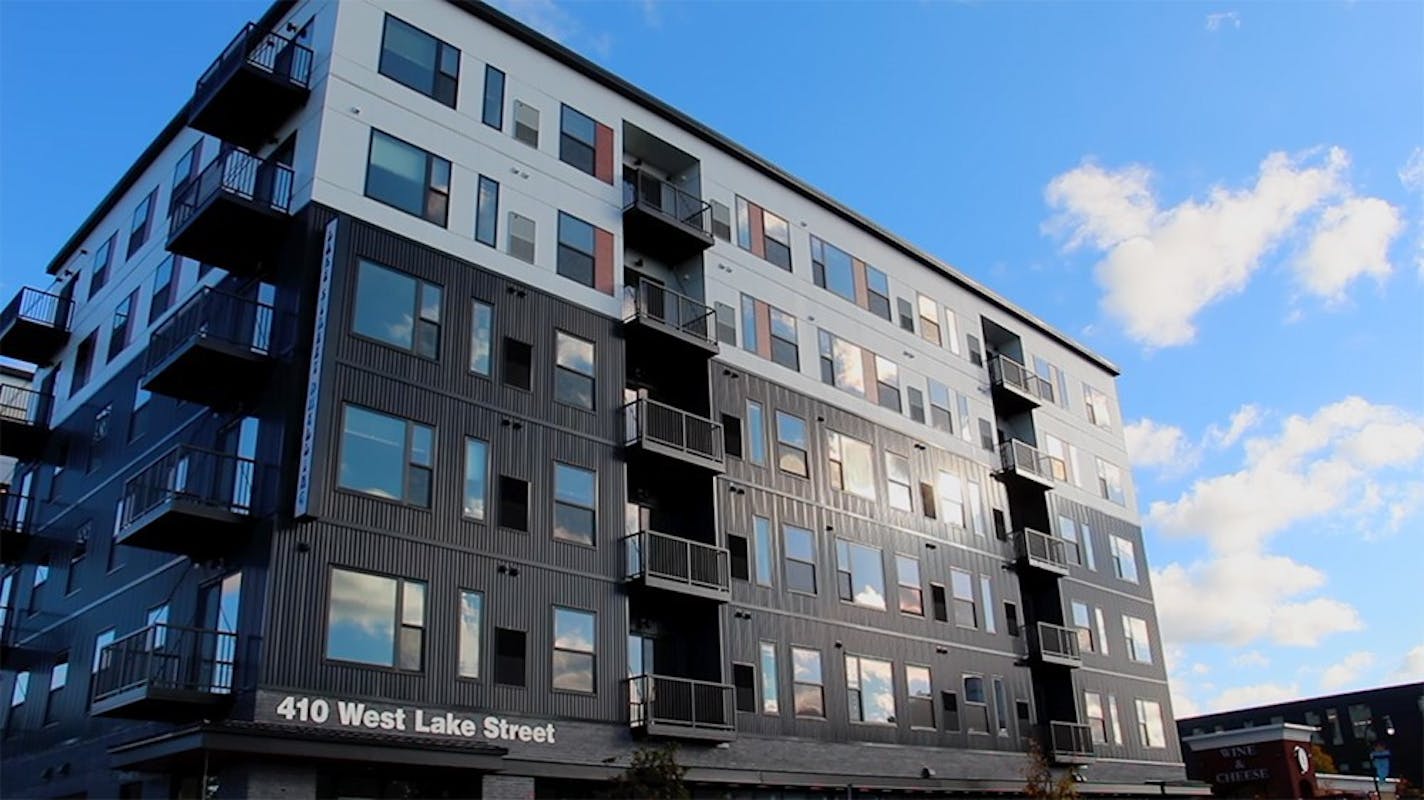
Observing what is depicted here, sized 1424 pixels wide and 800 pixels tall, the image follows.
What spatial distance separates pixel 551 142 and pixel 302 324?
29.8ft

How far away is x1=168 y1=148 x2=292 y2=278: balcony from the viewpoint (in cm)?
2541

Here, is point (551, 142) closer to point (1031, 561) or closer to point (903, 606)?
point (903, 606)

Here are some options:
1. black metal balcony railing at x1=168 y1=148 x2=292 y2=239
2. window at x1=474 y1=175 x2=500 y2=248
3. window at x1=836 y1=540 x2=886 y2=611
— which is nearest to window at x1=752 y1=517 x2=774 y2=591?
window at x1=836 y1=540 x2=886 y2=611

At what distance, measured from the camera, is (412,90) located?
92.2ft

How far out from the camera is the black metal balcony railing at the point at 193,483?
2339cm

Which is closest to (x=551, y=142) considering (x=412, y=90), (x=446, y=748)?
(x=412, y=90)

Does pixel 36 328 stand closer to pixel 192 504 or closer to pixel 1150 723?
pixel 192 504

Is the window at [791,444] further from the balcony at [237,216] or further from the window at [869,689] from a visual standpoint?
the balcony at [237,216]

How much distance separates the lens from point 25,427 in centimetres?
3488

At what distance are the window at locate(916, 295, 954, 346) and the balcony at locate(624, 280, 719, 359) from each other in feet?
36.3

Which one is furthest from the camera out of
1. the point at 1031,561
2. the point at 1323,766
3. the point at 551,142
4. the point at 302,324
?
the point at 1323,766

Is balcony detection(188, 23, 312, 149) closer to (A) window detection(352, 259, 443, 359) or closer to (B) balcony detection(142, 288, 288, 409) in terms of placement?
(B) balcony detection(142, 288, 288, 409)

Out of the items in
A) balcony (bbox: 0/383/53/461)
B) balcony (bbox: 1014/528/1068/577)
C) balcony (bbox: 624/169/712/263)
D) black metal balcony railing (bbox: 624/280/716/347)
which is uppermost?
balcony (bbox: 624/169/712/263)

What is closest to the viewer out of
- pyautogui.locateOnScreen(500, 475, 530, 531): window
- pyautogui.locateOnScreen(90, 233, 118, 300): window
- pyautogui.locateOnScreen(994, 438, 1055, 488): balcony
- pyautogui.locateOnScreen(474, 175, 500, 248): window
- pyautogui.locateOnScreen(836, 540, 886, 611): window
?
pyautogui.locateOnScreen(500, 475, 530, 531): window
